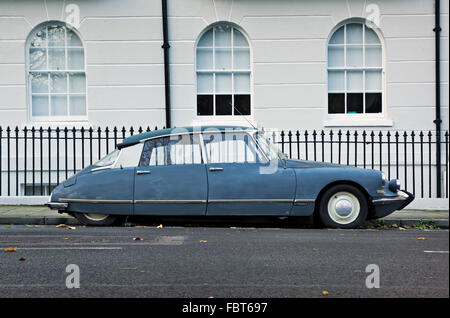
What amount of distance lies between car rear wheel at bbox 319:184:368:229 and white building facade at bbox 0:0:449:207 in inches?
199

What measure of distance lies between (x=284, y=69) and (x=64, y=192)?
6.65 metres

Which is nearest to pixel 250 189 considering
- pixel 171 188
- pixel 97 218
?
pixel 171 188

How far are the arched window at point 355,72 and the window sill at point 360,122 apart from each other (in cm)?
29

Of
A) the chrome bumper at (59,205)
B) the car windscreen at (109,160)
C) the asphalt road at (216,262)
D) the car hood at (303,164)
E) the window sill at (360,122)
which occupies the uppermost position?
the window sill at (360,122)

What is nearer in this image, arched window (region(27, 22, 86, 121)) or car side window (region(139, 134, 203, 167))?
car side window (region(139, 134, 203, 167))

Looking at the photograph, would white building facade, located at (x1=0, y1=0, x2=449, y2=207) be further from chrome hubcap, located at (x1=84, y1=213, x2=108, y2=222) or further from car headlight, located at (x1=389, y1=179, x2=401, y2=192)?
chrome hubcap, located at (x1=84, y1=213, x2=108, y2=222)

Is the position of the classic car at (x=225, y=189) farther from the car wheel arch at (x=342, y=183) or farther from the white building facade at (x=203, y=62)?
the white building facade at (x=203, y=62)

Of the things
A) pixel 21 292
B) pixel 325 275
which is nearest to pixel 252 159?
pixel 325 275

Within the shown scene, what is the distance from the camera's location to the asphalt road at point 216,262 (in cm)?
480

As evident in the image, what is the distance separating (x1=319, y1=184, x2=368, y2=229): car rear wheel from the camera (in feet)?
30.8

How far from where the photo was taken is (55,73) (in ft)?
47.0

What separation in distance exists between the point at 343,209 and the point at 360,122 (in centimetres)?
520

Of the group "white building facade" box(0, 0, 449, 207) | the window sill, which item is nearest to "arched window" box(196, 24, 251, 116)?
"white building facade" box(0, 0, 449, 207)
